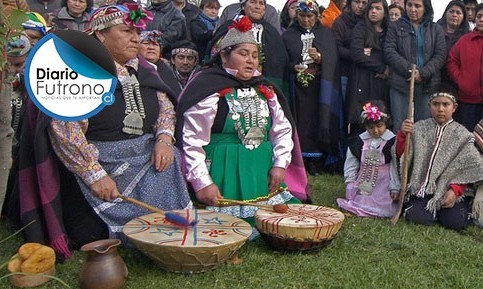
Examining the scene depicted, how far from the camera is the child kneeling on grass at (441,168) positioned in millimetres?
4312

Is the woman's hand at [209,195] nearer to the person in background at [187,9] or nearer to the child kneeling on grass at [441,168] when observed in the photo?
the child kneeling on grass at [441,168]

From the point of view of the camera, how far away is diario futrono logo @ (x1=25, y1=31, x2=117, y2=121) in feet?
7.12

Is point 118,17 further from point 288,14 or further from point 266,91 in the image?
point 288,14

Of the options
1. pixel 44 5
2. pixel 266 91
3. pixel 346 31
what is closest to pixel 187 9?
pixel 44 5

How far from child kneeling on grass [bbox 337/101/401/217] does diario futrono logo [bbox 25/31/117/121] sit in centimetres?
286

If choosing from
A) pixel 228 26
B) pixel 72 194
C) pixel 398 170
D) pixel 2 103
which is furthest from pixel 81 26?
pixel 2 103

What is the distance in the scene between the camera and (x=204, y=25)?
6.60m

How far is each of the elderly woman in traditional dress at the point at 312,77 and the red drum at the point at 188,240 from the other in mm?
2817

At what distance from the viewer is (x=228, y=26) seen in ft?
13.1

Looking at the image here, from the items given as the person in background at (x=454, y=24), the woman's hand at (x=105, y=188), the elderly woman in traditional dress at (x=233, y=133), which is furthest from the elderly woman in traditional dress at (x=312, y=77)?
the woman's hand at (x=105, y=188)

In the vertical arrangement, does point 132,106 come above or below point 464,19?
below

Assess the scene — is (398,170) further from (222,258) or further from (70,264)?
(70,264)

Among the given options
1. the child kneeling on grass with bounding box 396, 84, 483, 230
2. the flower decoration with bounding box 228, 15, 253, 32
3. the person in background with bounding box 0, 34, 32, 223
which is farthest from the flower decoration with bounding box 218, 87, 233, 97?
the child kneeling on grass with bounding box 396, 84, 483, 230

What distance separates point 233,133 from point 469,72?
2762mm
